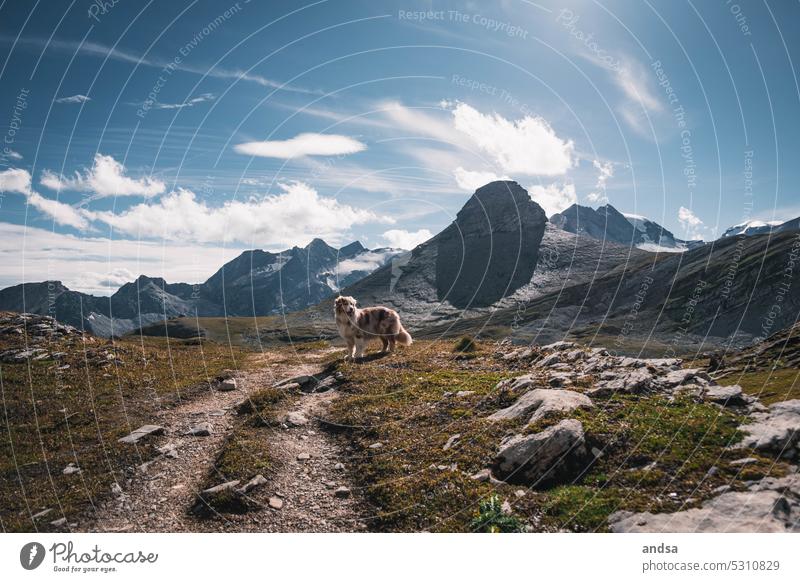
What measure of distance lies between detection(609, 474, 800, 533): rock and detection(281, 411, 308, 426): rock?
11690 mm

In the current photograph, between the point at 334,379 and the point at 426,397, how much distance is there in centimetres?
618

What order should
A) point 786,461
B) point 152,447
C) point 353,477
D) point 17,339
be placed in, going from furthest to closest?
point 17,339 → point 152,447 → point 353,477 → point 786,461

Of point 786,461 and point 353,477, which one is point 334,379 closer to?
point 353,477

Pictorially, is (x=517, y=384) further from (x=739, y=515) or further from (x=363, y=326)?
(x=363, y=326)

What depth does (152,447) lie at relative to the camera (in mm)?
15070

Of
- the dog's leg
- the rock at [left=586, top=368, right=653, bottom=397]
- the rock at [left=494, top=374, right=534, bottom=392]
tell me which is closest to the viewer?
the rock at [left=586, top=368, right=653, bottom=397]

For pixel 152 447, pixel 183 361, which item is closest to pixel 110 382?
pixel 183 361

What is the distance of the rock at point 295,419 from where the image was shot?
687 inches

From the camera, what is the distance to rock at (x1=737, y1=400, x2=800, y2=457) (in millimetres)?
10359

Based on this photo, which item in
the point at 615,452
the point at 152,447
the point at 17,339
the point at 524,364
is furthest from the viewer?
the point at 17,339

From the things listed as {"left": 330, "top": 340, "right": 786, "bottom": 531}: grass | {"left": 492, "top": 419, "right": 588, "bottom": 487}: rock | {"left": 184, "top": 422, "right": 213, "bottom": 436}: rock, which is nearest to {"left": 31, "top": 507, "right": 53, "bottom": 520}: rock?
{"left": 184, "top": 422, "right": 213, "bottom": 436}: rock

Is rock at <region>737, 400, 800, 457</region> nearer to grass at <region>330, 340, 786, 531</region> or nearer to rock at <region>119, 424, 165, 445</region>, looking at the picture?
grass at <region>330, 340, 786, 531</region>

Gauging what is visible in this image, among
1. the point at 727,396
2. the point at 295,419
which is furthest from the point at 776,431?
the point at 295,419

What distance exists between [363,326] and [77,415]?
15.1 m
